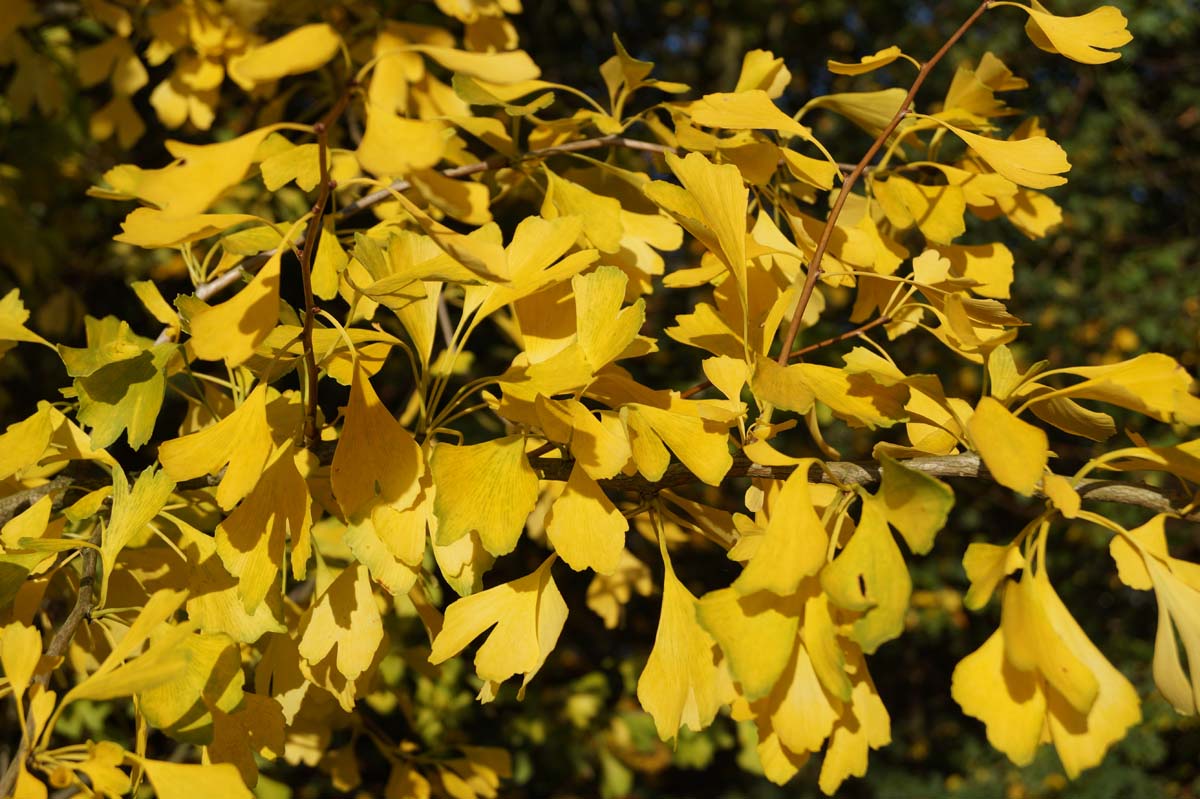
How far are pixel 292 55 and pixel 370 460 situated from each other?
252 millimetres

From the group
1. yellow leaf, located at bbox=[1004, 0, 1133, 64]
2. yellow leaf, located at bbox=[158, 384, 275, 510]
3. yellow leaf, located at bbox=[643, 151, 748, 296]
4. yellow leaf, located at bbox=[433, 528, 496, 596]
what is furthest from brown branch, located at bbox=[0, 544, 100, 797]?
yellow leaf, located at bbox=[1004, 0, 1133, 64]

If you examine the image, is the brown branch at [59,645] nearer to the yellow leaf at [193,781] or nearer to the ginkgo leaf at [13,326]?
the yellow leaf at [193,781]

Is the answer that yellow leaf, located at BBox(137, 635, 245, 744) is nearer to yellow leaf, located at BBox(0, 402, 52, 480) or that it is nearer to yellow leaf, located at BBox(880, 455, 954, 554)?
yellow leaf, located at BBox(0, 402, 52, 480)

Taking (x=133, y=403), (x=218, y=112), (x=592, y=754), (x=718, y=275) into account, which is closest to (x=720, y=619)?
(x=718, y=275)

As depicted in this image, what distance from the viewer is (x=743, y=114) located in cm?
67

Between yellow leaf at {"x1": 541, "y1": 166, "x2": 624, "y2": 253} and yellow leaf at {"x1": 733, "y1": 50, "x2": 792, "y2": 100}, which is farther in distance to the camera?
yellow leaf at {"x1": 733, "y1": 50, "x2": 792, "y2": 100}

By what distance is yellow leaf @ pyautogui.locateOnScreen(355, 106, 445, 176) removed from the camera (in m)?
0.40

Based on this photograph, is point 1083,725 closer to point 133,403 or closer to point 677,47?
point 133,403

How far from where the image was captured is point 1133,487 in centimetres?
55

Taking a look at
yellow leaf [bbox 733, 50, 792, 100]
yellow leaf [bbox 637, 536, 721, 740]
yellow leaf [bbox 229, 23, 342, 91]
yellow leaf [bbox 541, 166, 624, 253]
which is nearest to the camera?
yellow leaf [bbox 229, 23, 342, 91]

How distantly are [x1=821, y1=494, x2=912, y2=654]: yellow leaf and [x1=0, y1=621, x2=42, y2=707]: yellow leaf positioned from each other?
42 centimetres

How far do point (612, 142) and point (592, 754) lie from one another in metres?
1.30

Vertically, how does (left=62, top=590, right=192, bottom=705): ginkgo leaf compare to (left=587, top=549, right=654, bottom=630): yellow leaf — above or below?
above

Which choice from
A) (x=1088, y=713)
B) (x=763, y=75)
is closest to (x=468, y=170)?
(x=763, y=75)
